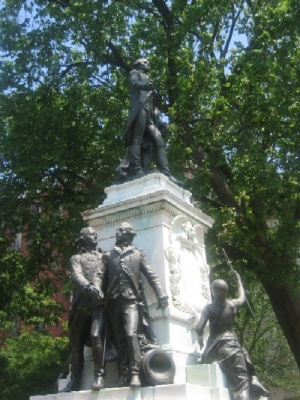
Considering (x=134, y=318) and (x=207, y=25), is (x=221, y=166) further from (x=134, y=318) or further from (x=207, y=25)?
(x=134, y=318)

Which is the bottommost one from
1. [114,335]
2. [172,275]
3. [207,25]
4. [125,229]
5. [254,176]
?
[114,335]

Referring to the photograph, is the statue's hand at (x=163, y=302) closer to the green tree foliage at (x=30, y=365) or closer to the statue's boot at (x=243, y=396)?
the statue's boot at (x=243, y=396)

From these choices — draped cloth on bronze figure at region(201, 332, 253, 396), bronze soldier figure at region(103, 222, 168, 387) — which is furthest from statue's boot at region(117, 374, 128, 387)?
draped cloth on bronze figure at region(201, 332, 253, 396)

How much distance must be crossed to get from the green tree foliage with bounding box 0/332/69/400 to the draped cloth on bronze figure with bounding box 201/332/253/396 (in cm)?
1082

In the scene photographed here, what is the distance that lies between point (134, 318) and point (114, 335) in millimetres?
463

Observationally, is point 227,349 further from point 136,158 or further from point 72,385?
point 136,158

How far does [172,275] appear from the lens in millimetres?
8000

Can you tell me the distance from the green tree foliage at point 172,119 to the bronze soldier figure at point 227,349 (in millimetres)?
6837

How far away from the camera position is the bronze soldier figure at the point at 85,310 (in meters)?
7.25

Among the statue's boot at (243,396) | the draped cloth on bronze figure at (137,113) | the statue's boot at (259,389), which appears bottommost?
the statue's boot at (243,396)

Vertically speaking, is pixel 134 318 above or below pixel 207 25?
below

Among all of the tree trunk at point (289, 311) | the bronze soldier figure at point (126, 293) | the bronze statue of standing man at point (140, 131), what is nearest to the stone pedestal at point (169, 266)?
the bronze soldier figure at point (126, 293)

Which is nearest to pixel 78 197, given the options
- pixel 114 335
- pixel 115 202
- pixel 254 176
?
pixel 254 176

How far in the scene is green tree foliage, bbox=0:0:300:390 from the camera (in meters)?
15.0
